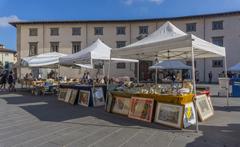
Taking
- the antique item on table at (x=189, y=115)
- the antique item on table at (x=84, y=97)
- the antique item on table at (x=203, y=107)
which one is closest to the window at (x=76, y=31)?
the antique item on table at (x=84, y=97)

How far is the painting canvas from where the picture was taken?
6.77 metres

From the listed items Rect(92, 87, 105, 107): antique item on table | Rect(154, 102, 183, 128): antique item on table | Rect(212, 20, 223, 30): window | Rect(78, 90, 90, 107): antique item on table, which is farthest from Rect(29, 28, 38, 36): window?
Rect(154, 102, 183, 128): antique item on table

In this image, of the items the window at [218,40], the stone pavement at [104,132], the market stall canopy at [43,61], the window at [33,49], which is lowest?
the stone pavement at [104,132]

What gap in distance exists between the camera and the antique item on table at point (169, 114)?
5978 millimetres

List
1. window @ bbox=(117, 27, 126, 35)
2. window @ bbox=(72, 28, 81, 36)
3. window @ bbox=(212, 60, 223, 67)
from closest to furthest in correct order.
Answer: window @ bbox=(212, 60, 223, 67) < window @ bbox=(117, 27, 126, 35) < window @ bbox=(72, 28, 81, 36)

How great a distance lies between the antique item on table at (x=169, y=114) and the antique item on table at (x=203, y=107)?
1.26 meters

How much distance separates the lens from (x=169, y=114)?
628cm

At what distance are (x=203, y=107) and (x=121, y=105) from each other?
283 centimetres

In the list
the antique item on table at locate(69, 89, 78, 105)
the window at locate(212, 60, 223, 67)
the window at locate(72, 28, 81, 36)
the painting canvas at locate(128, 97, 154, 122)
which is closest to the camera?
the painting canvas at locate(128, 97, 154, 122)

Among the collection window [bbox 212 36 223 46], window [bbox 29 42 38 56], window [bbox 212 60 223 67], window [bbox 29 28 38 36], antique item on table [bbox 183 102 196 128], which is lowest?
antique item on table [bbox 183 102 196 128]

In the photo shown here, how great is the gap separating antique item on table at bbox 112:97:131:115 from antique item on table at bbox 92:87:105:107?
6.53 feet

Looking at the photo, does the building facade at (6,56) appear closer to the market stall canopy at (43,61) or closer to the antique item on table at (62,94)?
the market stall canopy at (43,61)

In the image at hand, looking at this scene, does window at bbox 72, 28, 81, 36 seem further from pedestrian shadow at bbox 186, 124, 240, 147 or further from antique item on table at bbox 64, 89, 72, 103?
pedestrian shadow at bbox 186, 124, 240, 147

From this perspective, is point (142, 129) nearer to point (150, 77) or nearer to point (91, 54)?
point (91, 54)
